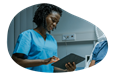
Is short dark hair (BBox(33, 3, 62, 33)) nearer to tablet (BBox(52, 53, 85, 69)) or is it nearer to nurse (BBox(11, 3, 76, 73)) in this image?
nurse (BBox(11, 3, 76, 73))

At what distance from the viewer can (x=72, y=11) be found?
7.11 ft

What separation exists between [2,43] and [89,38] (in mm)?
1318

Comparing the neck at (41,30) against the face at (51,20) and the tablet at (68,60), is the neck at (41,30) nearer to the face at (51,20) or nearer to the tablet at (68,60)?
the face at (51,20)

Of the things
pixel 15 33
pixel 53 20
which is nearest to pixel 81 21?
pixel 15 33

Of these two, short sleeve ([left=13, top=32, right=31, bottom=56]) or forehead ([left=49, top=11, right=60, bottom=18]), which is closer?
short sleeve ([left=13, top=32, right=31, bottom=56])

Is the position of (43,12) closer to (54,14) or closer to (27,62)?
(54,14)

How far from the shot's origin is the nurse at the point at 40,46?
2.61 feet

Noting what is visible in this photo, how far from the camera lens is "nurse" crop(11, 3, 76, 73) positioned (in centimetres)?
79

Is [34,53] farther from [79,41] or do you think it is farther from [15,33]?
[79,41]

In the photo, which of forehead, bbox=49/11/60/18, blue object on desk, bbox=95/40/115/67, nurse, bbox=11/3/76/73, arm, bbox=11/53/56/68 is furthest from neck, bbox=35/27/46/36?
blue object on desk, bbox=95/40/115/67

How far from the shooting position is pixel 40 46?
88 cm

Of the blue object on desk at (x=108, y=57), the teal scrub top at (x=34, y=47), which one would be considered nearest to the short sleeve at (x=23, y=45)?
the teal scrub top at (x=34, y=47)

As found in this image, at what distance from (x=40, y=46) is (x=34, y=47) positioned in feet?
0.13

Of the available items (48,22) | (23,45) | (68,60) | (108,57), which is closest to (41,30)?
(48,22)
